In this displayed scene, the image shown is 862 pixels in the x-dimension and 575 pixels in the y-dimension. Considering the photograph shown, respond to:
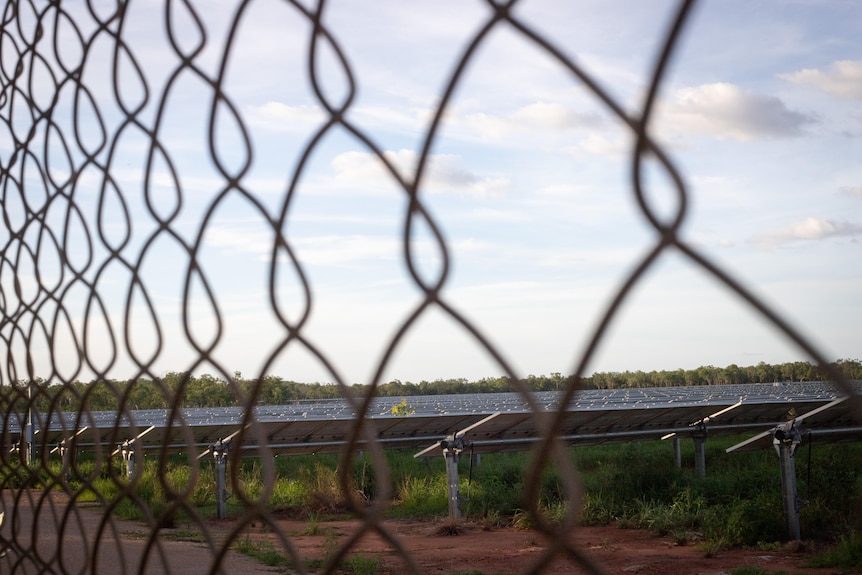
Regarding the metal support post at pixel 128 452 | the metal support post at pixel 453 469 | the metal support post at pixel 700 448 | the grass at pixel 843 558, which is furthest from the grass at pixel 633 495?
the metal support post at pixel 453 469

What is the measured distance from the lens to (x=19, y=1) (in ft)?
4.70

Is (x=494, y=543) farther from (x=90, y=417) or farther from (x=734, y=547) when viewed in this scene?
(x=90, y=417)

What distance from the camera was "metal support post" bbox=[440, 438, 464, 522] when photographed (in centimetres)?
967

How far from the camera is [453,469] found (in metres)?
9.73

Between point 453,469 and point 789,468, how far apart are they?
3.55 metres

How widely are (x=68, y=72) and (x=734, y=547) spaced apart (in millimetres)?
8511

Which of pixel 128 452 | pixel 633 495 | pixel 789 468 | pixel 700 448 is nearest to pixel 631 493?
pixel 633 495

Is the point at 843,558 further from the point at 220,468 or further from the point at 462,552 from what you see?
the point at 220,468

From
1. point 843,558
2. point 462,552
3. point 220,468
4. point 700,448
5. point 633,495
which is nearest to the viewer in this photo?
point 843,558

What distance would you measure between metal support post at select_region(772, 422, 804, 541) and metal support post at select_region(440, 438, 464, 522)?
335 centimetres

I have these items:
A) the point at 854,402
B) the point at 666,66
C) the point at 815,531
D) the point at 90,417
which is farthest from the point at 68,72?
the point at 815,531

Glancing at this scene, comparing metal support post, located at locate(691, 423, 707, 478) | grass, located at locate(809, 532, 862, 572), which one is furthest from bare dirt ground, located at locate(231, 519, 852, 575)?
metal support post, located at locate(691, 423, 707, 478)

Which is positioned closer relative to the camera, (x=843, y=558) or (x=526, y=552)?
(x=843, y=558)

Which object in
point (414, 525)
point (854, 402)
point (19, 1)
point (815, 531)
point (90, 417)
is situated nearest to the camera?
point (854, 402)
